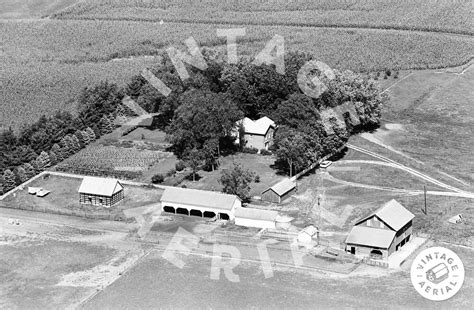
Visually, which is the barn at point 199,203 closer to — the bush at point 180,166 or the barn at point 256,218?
the barn at point 256,218

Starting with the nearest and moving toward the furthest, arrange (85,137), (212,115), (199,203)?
(199,203)
(212,115)
(85,137)

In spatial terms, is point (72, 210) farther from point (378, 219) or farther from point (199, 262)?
point (378, 219)

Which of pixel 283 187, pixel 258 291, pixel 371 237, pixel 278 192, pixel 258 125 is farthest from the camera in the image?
pixel 258 125

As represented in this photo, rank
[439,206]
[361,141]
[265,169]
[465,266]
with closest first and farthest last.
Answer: [465,266] → [439,206] → [265,169] → [361,141]

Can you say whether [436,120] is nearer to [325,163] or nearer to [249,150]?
[325,163]

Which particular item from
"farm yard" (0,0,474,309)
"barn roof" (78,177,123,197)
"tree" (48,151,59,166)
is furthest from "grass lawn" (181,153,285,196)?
"tree" (48,151,59,166)

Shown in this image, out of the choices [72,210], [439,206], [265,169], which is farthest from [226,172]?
[439,206]

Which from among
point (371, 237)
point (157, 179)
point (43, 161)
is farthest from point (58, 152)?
point (371, 237)
